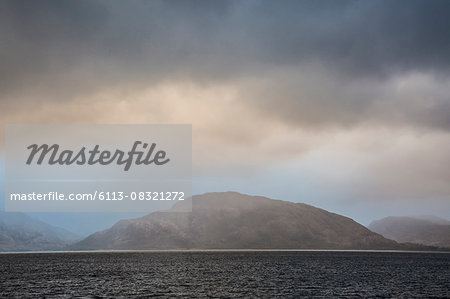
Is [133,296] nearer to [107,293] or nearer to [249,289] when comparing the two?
[107,293]

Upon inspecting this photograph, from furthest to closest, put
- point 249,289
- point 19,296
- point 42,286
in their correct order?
point 42,286
point 249,289
point 19,296

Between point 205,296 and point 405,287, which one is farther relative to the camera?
point 405,287

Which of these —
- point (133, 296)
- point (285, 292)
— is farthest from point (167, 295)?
point (285, 292)

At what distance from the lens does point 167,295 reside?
273 feet

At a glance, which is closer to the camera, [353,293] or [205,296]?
[205,296]

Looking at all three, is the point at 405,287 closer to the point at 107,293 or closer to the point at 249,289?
the point at 249,289

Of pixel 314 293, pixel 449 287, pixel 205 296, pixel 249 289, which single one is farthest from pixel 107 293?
pixel 449 287

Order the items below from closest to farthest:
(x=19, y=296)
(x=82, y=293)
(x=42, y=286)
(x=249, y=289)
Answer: (x=19, y=296)
(x=82, y=293)
(x=249, y=289)
(x=42, y=286)

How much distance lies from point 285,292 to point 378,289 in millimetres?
26042

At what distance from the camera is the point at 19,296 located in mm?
81688

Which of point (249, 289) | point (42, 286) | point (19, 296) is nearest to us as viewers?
point (19, 296)

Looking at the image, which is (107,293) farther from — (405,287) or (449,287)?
(449,287)

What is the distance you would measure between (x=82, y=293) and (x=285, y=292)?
145 feet

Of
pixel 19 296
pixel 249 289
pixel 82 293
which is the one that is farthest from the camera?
pixel 249 289
